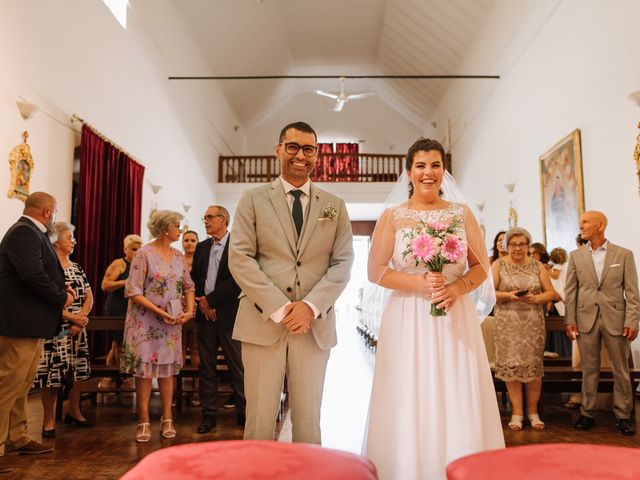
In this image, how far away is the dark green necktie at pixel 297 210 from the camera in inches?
103

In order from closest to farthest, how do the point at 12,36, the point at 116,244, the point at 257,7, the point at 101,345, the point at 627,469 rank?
1. the point at 627,469
2. the point at 12,36
3. the point at 101,345
4. the point at 116,244
5. the point at 257,7

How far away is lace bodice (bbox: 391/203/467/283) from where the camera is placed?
9.11 ft

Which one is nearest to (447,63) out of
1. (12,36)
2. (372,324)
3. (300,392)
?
(12,36)

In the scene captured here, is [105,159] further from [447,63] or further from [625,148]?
[447,63]

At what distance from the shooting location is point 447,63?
15.0 m

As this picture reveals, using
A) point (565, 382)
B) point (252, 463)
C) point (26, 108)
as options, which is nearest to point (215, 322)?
point (252, 463)

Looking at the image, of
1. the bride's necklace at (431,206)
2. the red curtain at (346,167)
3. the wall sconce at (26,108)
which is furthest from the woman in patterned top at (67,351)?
the red curtain at (346,167)

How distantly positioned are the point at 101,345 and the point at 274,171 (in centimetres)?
1036

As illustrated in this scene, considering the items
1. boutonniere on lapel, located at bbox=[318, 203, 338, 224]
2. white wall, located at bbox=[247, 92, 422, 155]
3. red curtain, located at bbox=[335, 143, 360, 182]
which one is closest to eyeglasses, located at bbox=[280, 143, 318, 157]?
boutonniere on lapel, located at bbox=[318, 203, 338, 224]

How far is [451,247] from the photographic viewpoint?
2582 mm

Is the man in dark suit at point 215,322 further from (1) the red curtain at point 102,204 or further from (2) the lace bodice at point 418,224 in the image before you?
(1) the red curtain at point 102,204

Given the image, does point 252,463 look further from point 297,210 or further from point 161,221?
point 161,221

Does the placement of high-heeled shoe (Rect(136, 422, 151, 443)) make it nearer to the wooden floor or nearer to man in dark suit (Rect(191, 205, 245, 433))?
the wooden floor

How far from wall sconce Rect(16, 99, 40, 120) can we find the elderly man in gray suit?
5.90 meters
